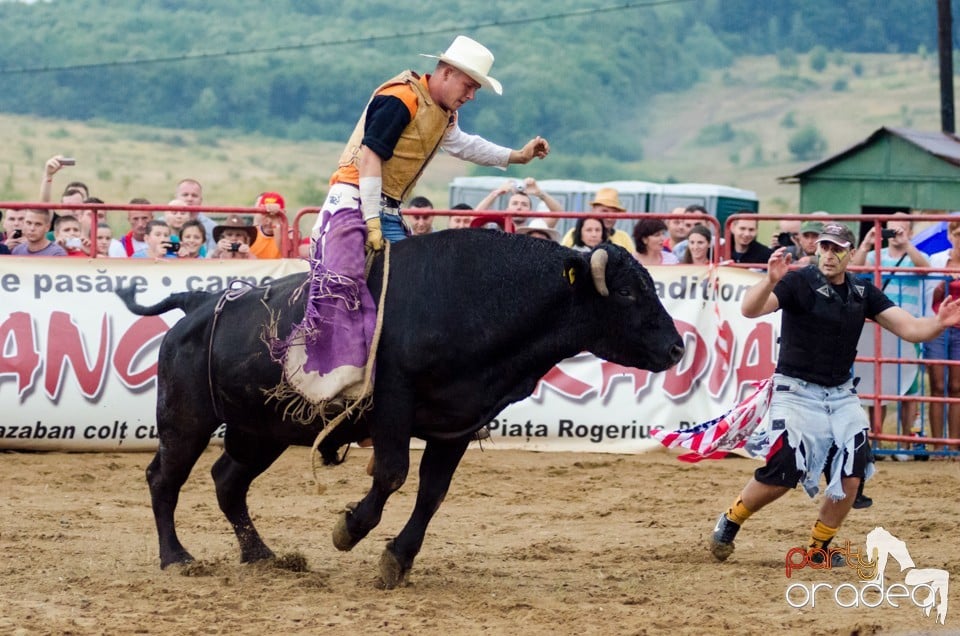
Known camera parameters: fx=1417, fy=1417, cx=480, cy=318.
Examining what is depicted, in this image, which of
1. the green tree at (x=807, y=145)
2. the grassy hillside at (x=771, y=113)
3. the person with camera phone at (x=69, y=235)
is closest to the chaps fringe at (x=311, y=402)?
the person with camera phone at (x=69, y=235)

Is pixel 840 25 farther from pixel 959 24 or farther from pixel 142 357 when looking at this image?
pixel 142 357

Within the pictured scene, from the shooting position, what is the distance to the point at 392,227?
21.3 ft

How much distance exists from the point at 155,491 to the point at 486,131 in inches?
2771

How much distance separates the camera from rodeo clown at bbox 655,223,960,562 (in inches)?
262

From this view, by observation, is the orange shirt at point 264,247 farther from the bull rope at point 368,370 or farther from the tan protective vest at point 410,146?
the bull rope at point 368,370

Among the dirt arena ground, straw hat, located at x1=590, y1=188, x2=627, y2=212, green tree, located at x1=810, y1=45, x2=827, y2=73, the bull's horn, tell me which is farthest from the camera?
→ green tree, located at x1=810, y1=45, x2=827, y2=73

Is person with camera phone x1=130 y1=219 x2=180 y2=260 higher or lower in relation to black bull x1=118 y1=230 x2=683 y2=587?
higher

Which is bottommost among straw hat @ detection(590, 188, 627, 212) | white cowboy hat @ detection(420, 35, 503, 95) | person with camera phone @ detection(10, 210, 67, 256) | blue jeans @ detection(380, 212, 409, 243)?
blue jeans @ detection(380, 212, 409, 243)

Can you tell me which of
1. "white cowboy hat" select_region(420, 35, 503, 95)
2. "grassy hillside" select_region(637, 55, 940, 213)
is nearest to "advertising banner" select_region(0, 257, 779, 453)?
"white cowboy hat" select_region(420, 35, 503, 95)

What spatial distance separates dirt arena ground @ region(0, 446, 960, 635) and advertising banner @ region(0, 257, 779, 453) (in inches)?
8.6

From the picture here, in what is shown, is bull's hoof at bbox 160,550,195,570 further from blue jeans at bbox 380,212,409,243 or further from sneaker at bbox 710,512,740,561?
sneaker at bbox 710,512,740,561

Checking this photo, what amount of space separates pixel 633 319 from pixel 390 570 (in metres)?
1.53

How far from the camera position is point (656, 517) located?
845 centimetres

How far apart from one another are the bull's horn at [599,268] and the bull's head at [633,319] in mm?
50
